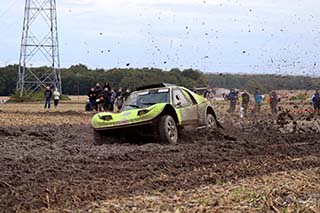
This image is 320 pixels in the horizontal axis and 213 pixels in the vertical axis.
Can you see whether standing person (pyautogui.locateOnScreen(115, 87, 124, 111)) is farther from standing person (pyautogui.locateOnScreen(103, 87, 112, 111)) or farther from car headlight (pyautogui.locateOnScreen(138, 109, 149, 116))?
car headlight (pyautogui.locateOnScreen(138, 109, 149, 116))

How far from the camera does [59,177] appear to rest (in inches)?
357

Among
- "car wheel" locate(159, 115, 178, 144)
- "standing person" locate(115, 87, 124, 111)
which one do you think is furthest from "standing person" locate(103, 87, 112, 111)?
"car wheel" locate(159, 115, 178, 144)

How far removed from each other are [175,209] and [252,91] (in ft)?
88.7

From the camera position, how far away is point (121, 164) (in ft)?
35.5

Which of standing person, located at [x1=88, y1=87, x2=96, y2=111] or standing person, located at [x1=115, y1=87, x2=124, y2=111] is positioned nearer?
standing person, located at [x1=88, y1=87, x2=96, y2=111]

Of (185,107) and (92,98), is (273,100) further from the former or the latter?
(185,107)

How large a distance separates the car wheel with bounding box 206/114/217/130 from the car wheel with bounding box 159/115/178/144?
1.94 m

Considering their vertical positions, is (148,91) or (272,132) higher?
(148,91)

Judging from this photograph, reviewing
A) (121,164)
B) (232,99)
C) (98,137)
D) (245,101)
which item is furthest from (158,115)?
(232,99)

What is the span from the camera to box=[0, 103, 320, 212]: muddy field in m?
7.14

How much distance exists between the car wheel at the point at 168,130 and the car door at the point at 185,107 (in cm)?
71

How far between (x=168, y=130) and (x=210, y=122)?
263cm

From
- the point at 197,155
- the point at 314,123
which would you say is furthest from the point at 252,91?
the point at 197,155

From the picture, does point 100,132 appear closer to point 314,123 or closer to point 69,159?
point 69,159
